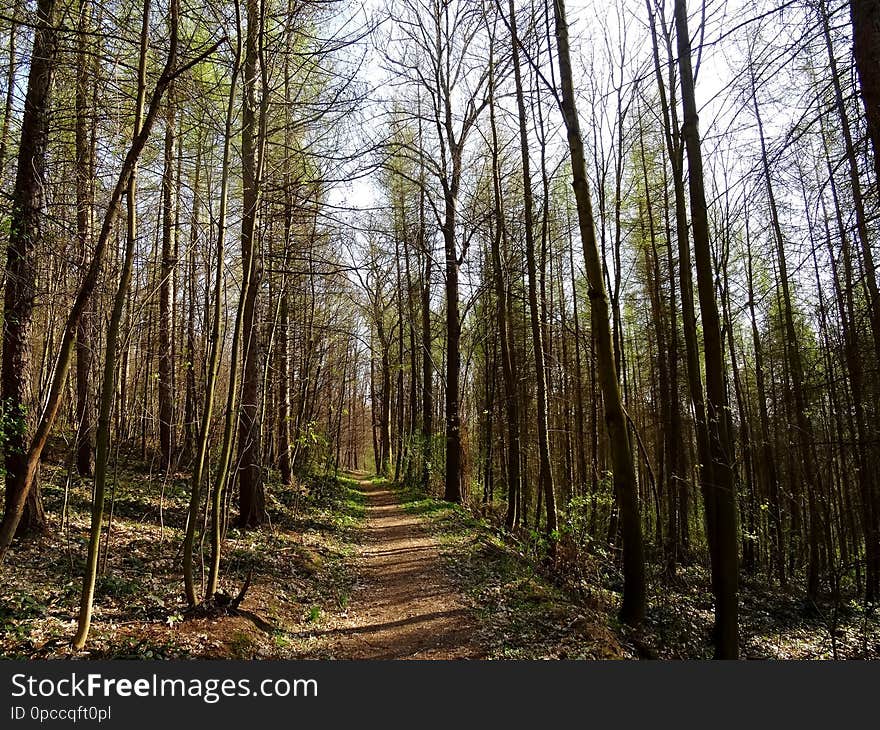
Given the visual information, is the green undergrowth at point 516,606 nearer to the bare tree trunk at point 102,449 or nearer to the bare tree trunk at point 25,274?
the bare tree trunk at point 102,449

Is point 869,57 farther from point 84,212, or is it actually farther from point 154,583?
point 84,212

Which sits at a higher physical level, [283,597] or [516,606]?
[283,597]

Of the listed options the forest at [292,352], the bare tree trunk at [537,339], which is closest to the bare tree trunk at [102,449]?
the forest at [292,352]

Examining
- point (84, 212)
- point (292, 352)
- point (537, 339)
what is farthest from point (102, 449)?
point (292, 352)

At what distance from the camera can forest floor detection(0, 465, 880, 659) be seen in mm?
4520

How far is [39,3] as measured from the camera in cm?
560

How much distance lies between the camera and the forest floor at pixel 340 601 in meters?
4.52

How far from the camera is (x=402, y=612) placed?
6.24m

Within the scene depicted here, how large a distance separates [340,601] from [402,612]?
906 mm

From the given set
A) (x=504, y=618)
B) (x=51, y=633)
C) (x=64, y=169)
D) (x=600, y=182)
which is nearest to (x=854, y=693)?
(x=504, y=618)

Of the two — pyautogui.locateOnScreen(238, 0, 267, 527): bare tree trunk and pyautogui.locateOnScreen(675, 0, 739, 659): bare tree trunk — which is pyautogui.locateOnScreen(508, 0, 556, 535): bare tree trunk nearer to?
pyautogui.locateOnScreen(675, 0, 739, 659): bare tree trunk

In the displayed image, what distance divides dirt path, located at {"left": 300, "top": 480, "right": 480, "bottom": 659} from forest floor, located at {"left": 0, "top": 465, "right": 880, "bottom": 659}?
27 millimetres

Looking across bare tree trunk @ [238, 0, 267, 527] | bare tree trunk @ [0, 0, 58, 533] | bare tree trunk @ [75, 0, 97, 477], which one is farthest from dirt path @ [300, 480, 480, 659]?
bare tree trunk @ [0, 0, 58, 533]

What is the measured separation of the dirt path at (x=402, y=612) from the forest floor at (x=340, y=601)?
0.09 ft
